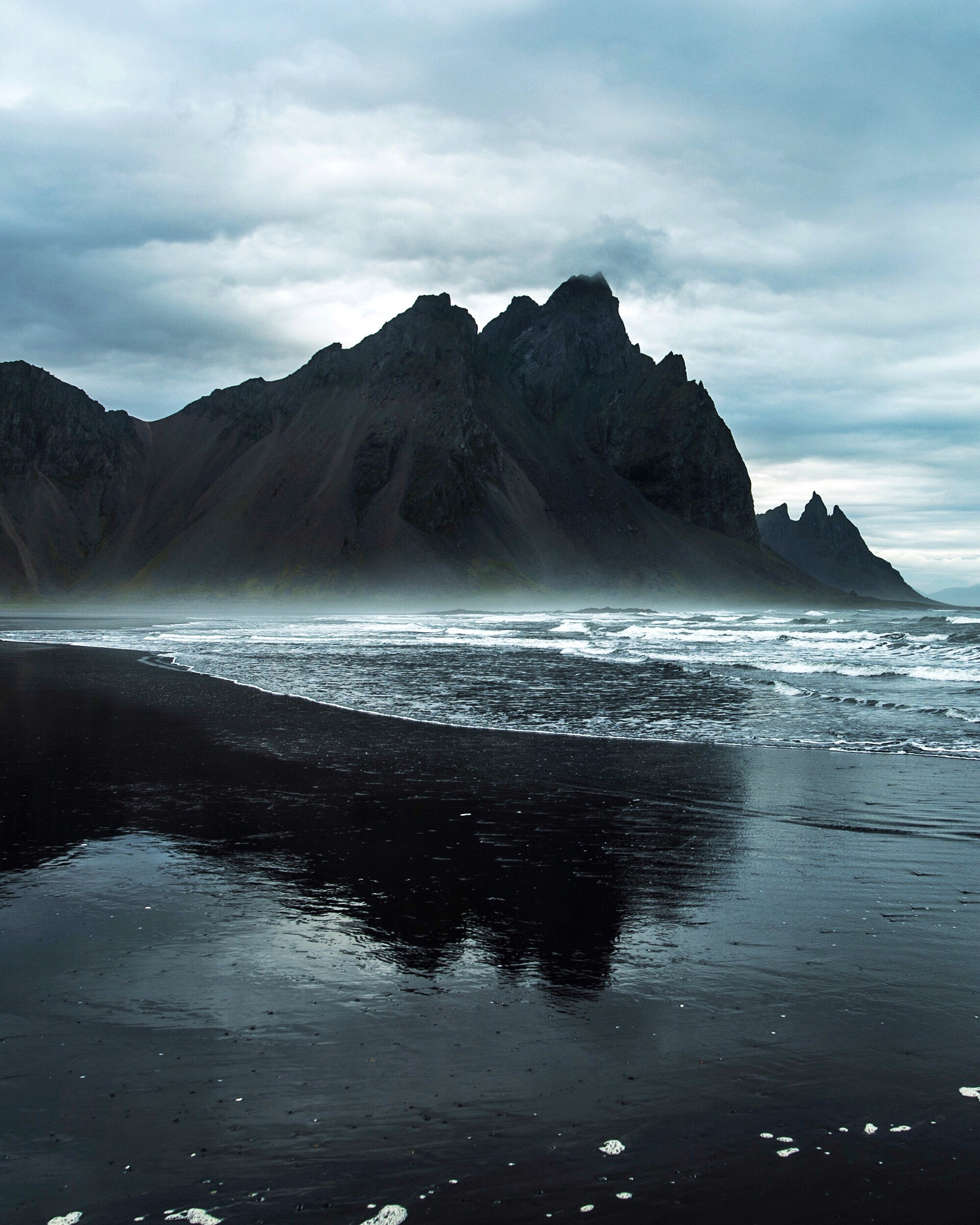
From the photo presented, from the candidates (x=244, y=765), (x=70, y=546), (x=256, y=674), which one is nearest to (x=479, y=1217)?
(x=244, y=765)

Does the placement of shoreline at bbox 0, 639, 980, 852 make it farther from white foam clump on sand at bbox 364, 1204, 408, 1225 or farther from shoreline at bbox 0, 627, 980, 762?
white foam clump on sand at bbox 364, 1204, 408, 1225

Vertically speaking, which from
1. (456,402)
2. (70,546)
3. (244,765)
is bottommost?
(244,765)

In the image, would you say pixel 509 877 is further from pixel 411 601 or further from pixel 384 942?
pixel 411 601

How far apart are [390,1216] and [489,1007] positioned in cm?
165

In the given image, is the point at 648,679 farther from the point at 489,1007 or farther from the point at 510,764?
the point at 489,1007

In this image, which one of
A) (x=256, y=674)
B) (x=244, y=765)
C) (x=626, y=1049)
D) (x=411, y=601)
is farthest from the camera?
(x=411, y=601)

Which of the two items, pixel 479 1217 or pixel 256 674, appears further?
pixel 256 674

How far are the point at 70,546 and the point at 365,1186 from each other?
210619 mm

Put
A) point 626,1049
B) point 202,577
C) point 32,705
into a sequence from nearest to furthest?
point 626,1049, point 32,705, point 202,577

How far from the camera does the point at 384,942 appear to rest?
5.84 meters

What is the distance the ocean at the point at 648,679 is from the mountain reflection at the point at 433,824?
2900mm

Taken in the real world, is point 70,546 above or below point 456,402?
below

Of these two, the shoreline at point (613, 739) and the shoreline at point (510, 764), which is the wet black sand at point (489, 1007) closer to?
the shoreline at point (510, 764)

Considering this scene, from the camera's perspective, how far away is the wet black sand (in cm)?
346
